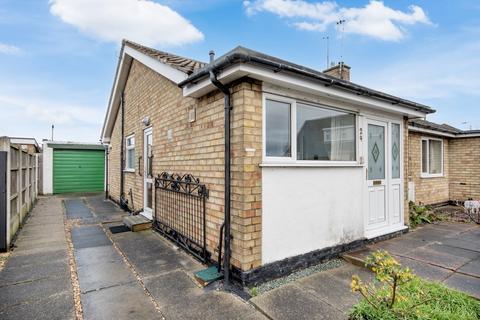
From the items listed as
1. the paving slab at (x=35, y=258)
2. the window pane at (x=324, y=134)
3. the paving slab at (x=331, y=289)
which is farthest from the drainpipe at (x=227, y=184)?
the paving slab at (x=35, y=258)

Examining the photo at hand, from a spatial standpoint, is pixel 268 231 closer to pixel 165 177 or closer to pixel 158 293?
pixel 158 293

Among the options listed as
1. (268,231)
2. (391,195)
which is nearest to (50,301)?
(268,231)

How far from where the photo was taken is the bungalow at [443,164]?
8.73m

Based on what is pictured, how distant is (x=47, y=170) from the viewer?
13.8m

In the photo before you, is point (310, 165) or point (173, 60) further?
point (173, 60)

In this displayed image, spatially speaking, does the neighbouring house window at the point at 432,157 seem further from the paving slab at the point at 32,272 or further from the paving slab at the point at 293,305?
the paving slab at the point at 32,272

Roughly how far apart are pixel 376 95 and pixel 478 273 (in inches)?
119

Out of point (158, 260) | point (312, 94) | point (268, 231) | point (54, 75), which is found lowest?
point (158, 260)

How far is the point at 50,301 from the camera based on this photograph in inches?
115

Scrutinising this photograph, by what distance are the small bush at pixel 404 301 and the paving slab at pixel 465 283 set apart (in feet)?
0.80

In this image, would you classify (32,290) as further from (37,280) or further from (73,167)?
(73,167)

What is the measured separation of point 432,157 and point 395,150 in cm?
549

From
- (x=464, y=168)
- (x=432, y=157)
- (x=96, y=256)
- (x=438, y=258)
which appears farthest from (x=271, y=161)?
(x=464, y=168)

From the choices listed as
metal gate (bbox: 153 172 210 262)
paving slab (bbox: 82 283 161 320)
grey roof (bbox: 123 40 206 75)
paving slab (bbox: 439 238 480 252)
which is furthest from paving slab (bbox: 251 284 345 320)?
paving slab (bbox: 439 238 480 252)
